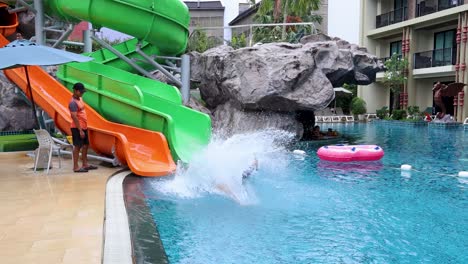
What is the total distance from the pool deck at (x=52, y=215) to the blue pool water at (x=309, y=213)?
79 cm

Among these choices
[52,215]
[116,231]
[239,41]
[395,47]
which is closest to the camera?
[116,231]

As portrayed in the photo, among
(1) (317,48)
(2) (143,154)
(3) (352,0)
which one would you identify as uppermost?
(3) (352,0)

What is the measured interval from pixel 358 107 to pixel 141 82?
921 inches

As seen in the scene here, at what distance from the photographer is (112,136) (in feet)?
26.3

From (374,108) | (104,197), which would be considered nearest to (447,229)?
(104,197)

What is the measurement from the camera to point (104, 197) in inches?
222

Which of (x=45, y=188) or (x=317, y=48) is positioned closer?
(x=45, y=188)

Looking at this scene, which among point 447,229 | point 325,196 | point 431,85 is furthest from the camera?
point 431,85

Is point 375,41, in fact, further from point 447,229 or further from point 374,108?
point 447,229

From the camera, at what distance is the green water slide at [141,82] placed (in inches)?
339

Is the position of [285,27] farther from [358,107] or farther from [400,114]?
[358,107]

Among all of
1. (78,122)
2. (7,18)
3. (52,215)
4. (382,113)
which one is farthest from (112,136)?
(382,113)

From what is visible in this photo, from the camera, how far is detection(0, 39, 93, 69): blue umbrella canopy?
21.8 ft

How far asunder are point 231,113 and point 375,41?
21.4 m
